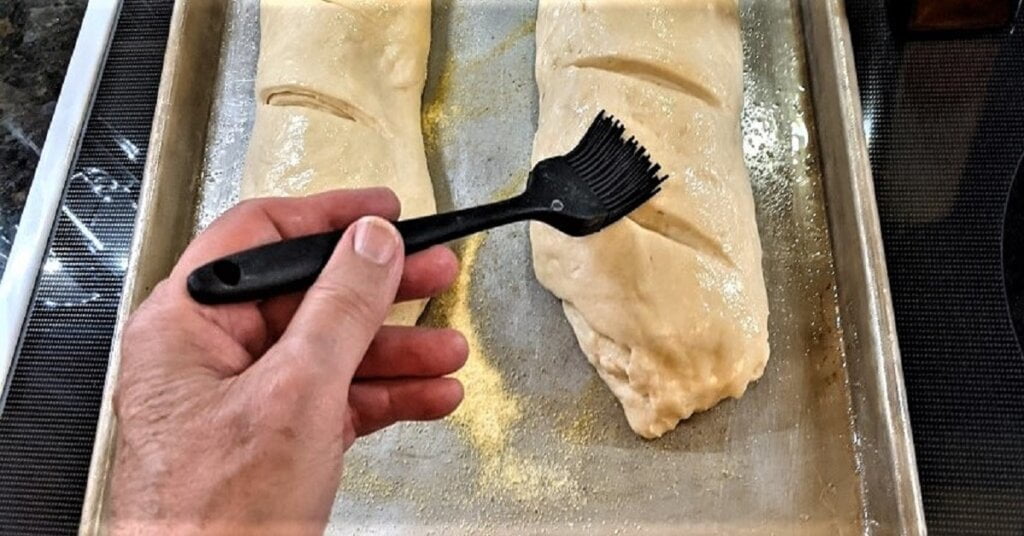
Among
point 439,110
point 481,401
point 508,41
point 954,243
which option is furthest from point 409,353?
point 954,243

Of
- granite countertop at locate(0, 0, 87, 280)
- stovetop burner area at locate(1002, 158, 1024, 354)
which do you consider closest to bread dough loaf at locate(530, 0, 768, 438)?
stovetop burner area at locate(1002, 158, 1024, 354)

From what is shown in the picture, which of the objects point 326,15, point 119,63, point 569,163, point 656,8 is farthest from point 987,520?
point 119,63

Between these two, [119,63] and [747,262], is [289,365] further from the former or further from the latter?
[119,63]

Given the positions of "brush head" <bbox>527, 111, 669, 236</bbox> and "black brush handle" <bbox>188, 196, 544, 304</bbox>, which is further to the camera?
"brush head" <bbox>527, 111, 669, 236</bbox>

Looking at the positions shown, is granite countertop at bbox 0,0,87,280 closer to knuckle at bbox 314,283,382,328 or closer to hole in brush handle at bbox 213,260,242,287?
hole in brush handle at bbox 213,260,242,287

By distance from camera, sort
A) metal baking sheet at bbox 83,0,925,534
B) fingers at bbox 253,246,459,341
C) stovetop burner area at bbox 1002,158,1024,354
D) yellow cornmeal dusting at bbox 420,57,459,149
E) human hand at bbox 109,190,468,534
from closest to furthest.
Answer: human hand at bbox 109,190,468,534 < fingers at bbox 253,246,459,341 < metal baking sheet at bbox 83,0,925,534 < stovetop burner area at bbox 1002,158,1024,354 < yellow cornmeal dusting at bbox 420,57,459,149

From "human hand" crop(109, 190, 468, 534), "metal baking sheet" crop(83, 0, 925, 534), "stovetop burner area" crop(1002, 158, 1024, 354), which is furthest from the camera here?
"stovetop burner area" crop(1002, 158, 1024, 354)

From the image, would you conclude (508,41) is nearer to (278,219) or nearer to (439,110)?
(439,110)

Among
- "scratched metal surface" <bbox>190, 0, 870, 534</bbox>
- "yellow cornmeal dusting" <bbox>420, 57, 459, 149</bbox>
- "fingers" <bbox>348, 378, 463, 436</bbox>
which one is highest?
"yellow cornmeal dusting" <bbox>420, 57, 459, 149</bbox>
